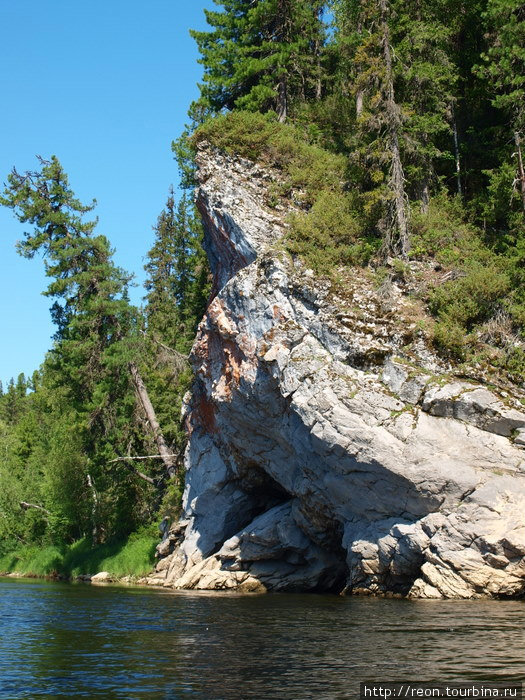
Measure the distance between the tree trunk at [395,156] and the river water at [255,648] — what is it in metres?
14.2

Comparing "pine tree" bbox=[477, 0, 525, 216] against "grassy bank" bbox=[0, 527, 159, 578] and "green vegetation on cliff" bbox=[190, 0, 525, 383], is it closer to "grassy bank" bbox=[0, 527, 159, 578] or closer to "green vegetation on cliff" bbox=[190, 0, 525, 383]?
"green vegetation on cliff" bbox=[190, 0, 525, 383]

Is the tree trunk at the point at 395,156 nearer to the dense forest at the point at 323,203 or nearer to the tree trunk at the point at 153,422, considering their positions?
the dense forest at the point at 323,203

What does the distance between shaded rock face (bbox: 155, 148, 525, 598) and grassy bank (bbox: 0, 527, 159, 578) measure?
20.2ft

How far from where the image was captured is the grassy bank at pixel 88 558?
3816 centimetres

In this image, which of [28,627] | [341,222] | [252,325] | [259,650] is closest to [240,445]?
[252,325]

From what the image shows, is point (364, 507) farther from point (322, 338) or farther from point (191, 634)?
point (191, 634)

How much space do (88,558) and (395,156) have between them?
1221 inches

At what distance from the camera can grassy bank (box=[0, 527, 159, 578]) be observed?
3816 centimetres

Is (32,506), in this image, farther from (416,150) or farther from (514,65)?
(514,65)

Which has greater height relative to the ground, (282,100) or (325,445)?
(282,100)

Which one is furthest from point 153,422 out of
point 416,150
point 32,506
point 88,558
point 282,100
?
point 416,150

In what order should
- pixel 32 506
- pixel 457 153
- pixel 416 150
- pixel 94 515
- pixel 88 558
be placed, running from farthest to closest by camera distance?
pixel 32 506 < pixel 94 515 < pixel 88 558 < pixel 457 153 < pixel 416 150

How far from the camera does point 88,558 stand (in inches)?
1681

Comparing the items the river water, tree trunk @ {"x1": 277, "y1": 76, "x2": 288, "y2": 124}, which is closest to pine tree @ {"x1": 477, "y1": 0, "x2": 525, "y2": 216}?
tree trunk @ {"x1": 277, "y1": 76, "x2": 288, "y2": 124}
